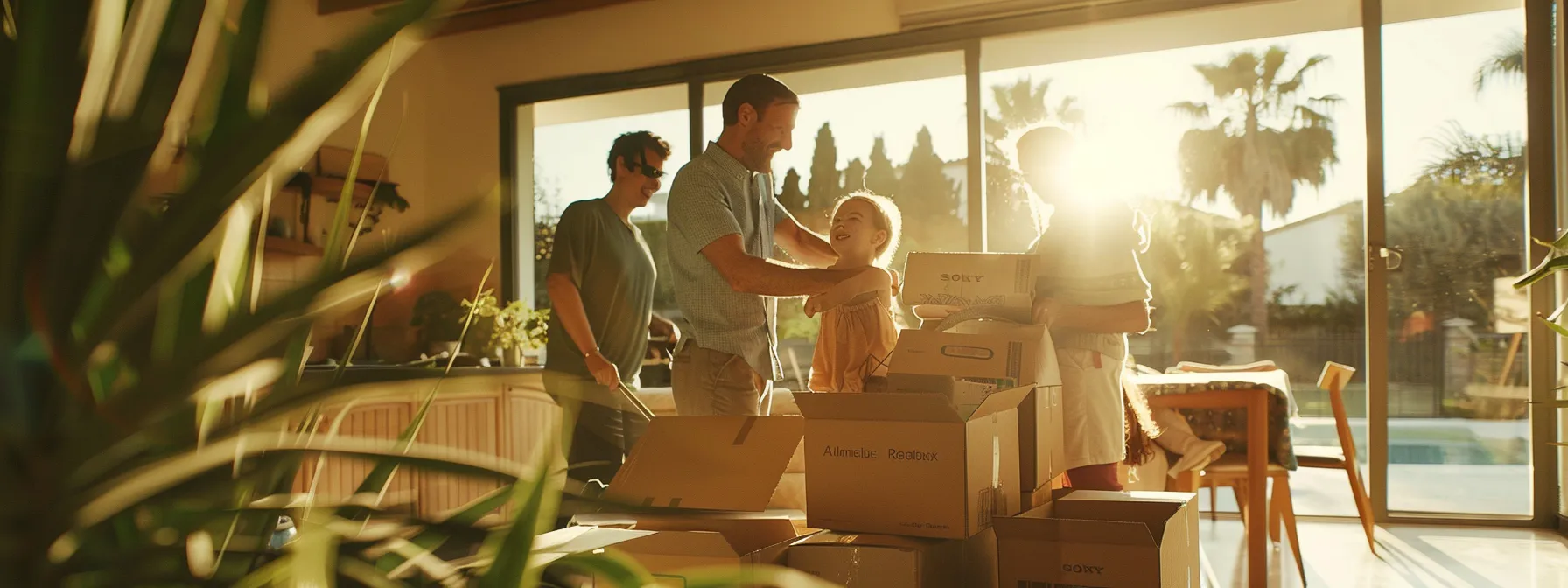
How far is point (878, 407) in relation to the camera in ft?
6.03

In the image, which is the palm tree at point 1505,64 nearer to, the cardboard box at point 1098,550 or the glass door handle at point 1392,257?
the glass door handle at point 1392,257

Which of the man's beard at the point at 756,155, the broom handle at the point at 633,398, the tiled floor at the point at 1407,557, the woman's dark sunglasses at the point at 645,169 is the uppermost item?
the woman's dark sunglasses at the point at 645,169

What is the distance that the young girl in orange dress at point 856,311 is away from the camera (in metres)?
2.61

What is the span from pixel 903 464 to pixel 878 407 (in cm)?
11

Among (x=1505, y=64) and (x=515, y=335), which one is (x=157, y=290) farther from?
(x=1505, y=64)

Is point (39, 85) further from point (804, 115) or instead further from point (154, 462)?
point (804, 115)

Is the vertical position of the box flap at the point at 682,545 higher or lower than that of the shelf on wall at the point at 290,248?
lower

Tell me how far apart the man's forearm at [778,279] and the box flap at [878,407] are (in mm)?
505

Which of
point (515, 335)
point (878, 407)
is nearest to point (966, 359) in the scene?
point (878, 407)

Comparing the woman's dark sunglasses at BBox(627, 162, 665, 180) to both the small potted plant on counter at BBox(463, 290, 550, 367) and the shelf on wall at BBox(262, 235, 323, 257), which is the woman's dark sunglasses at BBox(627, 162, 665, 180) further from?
the shelf on wall at BBox(262, 235, 323, 257)

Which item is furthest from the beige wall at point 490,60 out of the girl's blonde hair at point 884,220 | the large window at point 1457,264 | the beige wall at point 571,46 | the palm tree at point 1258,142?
the girl's blonde hair at point 884,220

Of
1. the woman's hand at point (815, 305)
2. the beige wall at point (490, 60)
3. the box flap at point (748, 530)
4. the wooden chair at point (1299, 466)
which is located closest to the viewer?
the box flap at point (748, 530)

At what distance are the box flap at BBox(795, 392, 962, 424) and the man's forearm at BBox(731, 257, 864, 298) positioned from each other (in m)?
0.50

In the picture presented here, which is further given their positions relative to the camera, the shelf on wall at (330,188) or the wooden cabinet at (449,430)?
the shelf on wall at (330,188)
